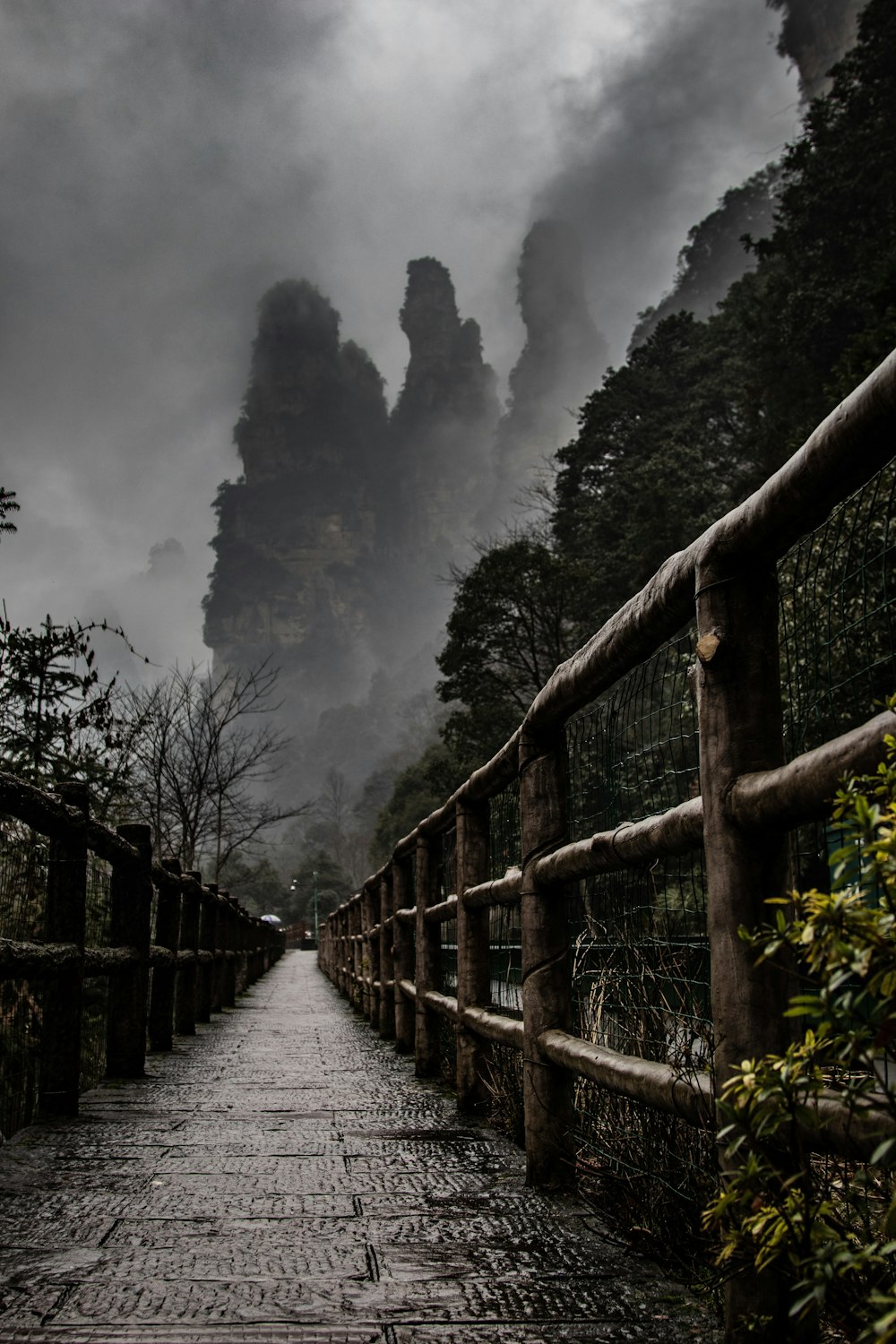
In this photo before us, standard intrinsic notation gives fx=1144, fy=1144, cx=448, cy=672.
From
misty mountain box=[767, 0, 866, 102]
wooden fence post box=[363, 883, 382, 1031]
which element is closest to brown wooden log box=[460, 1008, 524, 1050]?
wooden fence post box=[363, 883, 382, 1031]

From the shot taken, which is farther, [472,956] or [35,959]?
[472,956]

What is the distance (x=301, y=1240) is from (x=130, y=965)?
293cm

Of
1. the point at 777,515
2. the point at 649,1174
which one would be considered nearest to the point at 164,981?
the point at 649,1174

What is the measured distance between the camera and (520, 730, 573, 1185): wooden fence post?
2719mm

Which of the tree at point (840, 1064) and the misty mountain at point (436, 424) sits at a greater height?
the misty mountain at point (436, 424)

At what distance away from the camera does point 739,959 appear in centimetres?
154

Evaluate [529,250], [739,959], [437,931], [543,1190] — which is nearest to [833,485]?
[739,959]

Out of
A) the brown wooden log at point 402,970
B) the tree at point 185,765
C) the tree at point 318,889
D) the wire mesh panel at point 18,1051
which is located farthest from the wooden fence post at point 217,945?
the tree at point 318,889

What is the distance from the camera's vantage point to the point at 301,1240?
2.33 metres

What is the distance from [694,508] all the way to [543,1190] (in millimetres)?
25733

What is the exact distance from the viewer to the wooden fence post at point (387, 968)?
7.25 metres

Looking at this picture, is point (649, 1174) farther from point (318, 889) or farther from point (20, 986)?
point (318, 889)

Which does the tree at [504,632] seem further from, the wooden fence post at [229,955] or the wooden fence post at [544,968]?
the wooden fence post at [544,968]

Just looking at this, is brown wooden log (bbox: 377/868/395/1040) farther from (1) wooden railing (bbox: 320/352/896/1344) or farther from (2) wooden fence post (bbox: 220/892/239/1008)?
(1) wooden railing (bbox: 320/352/896/1344)
